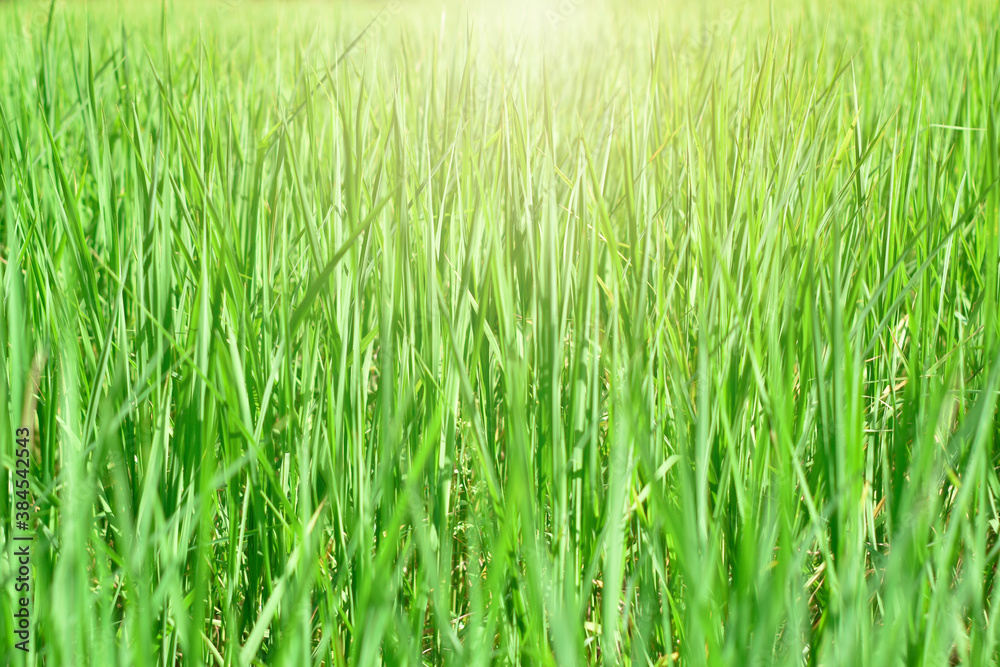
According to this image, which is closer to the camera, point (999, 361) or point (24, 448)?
point (999, 361)

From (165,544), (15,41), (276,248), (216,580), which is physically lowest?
(216,580)

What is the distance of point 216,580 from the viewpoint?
0.56m

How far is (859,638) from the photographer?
394 millimetres

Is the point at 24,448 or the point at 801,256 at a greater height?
the point at 801,256

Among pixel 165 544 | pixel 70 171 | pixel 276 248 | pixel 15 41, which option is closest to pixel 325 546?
pixel 165 544

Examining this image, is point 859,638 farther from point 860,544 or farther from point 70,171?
point 70,171

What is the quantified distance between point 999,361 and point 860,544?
0.14 meters

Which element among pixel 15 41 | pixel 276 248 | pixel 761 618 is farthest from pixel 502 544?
pixel 15 41

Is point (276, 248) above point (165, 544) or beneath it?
above

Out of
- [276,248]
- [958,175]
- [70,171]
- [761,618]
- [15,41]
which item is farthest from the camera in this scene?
[15,41]

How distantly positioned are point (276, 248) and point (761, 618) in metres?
0.57

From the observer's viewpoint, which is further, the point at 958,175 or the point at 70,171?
the point at 70,171

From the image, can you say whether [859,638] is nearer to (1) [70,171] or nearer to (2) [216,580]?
(2) [216,580]

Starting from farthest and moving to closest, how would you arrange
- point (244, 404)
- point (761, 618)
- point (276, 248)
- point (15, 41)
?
1. point (15, 41)
2. point (276, 248)
3. point (244, 404)
4. point (761, 618)
